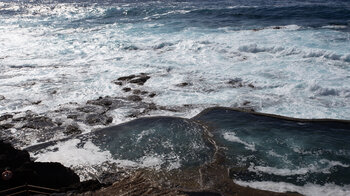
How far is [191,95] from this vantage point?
37.6ft

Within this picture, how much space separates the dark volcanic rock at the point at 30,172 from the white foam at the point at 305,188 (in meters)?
3.58

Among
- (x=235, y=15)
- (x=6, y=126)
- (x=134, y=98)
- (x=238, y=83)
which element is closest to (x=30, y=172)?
(x=6, y=126)

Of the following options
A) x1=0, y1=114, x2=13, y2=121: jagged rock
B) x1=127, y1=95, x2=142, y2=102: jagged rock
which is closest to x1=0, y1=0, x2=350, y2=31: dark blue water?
x1=127, y1=95, x2=142, y2=102: jagged rock

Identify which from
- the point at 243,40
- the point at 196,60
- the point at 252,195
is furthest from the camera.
Result: the point at 243,40

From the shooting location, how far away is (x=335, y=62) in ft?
45.8

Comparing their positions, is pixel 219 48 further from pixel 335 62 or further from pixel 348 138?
pixel 348 138

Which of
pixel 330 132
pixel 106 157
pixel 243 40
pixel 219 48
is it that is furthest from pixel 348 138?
pixel 243 40

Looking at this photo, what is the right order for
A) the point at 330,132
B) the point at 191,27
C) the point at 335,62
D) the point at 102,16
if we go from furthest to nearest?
the point at 102,16
the point at 191,27
the point at 335,62
the point at 330,132

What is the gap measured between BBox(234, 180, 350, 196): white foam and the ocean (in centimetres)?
2

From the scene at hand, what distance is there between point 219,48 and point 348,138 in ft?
32.6

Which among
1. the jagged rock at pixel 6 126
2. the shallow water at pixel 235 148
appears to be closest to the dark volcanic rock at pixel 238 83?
the shallow water at pixel 235 148

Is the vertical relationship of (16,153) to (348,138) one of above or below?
above

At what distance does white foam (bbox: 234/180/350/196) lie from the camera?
624 centimetres

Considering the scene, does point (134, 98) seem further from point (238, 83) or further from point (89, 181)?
point (89, 181)
